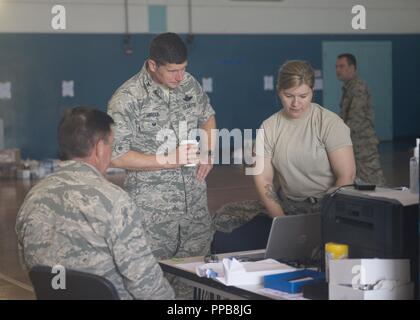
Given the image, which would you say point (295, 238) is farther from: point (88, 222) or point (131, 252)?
point (88, 222)

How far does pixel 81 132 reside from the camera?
10.1ft

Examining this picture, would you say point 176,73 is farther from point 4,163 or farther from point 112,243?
point 4,163

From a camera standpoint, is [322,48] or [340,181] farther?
[322,48]

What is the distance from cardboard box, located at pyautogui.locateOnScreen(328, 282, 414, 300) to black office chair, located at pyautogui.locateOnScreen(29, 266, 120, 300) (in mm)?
777

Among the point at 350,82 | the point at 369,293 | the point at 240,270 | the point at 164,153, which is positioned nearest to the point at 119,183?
the point at 350,82

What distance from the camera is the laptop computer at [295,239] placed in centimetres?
349

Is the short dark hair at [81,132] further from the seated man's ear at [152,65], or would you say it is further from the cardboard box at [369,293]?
the seated man's ear at [152,65]

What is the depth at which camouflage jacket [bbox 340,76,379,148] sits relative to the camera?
888 centimetres

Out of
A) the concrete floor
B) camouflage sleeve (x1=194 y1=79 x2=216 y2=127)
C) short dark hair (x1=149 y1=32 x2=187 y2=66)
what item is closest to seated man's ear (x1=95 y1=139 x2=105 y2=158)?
short dark hair (x1=149 y1=32 x2=187 y2=66)

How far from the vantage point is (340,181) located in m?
3.97

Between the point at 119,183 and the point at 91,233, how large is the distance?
9.10 m

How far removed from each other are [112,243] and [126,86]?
156cm

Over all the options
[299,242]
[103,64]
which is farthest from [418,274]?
[103,64]

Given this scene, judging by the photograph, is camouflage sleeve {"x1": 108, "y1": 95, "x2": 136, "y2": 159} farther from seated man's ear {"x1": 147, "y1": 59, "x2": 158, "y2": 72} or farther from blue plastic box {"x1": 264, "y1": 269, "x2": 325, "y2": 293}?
blue plastic box {"x1": 264, "y1": 269, "x2": 325, "y2": 293}
